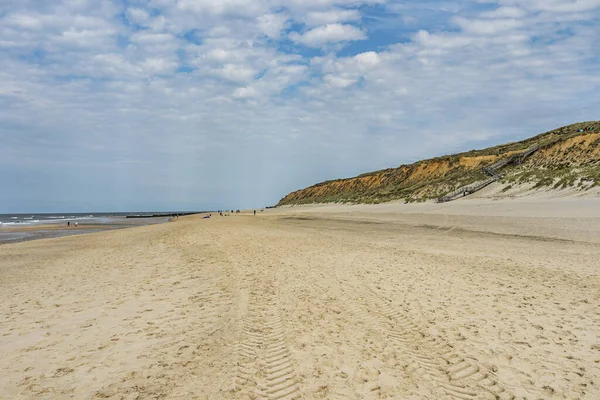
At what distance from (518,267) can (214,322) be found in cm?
938

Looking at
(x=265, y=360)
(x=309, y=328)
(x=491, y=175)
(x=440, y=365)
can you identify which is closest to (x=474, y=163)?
(x=491, y=175)

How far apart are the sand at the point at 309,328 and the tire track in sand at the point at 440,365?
25mm

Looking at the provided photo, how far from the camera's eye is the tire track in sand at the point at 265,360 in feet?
14.8

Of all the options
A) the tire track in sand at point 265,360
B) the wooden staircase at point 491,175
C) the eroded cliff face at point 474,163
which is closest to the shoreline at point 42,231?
the tire track in sand at point 265,360

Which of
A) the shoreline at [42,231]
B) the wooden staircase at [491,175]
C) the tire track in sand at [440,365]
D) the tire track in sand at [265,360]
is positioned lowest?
the tire track in sand at [440,365]

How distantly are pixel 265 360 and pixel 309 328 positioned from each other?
57.4 inches

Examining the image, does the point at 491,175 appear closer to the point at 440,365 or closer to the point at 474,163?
the point at 474,163

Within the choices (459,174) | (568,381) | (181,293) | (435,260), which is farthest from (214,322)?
(459,174)

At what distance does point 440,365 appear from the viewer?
514 centimetres

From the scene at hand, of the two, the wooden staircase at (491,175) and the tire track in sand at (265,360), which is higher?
the wooden staircase at (491,175)

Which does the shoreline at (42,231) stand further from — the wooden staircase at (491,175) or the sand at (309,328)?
the wooden staircase at (491,175)

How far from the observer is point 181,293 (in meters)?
9.31

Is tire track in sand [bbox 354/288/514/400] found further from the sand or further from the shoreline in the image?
the shoreline

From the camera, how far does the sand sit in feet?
15.4
